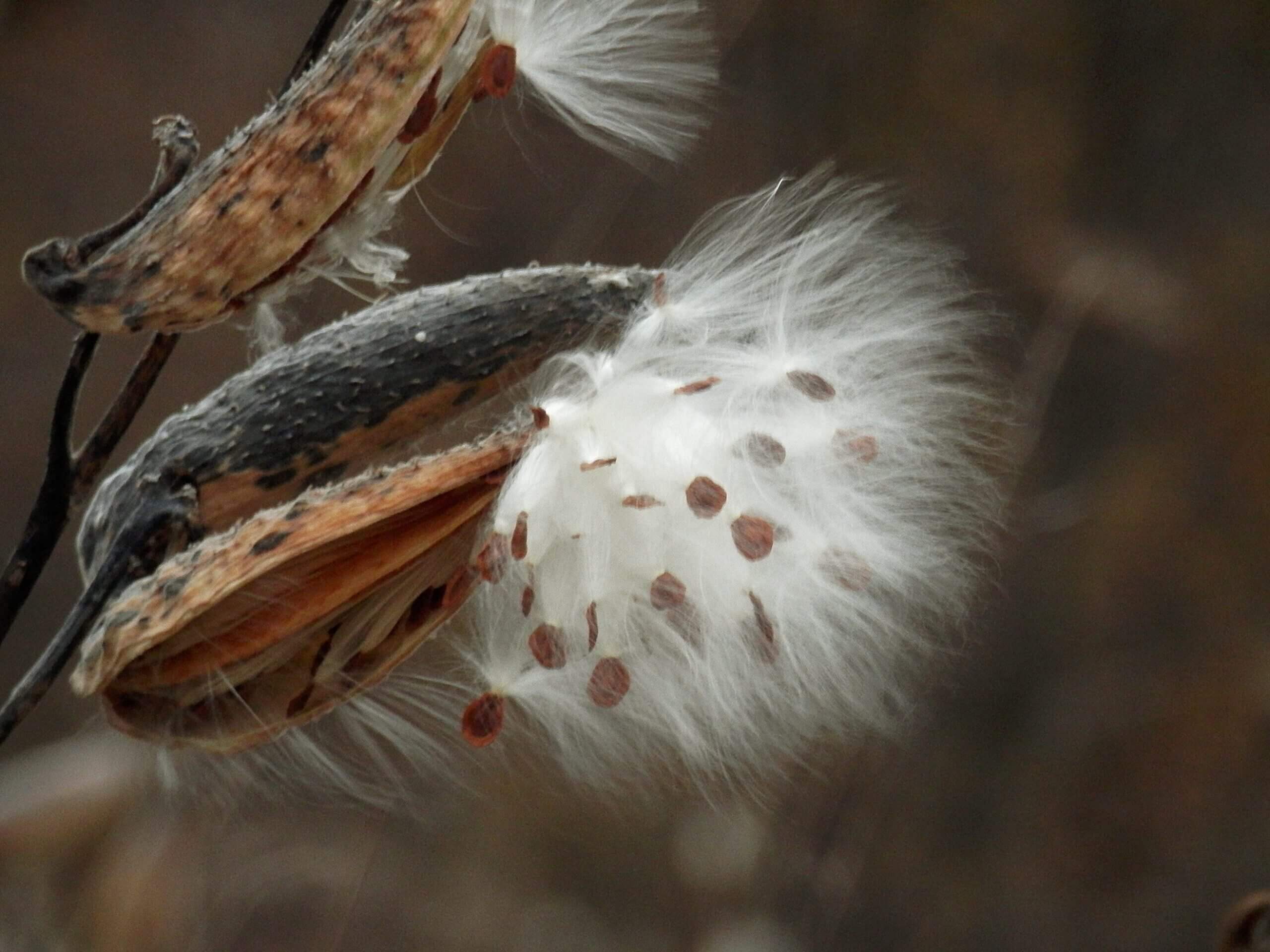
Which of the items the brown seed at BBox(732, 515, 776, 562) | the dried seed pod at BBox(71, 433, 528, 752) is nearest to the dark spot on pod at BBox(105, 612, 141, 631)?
the dried seed pod at BBox(71, 433, 528, 752)

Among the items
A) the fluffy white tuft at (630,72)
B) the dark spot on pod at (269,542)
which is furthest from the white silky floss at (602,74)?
the dark spot on pod at (269,542)

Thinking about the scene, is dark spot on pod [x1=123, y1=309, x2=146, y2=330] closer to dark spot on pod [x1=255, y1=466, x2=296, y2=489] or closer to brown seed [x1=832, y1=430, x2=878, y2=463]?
dark spot on pod [x1=255, y1=466, x2=296, y2=489]

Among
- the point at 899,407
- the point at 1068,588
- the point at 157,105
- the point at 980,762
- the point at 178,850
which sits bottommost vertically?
the point at 980,762

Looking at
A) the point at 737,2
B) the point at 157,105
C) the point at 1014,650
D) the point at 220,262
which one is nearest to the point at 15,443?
the point at 157,105

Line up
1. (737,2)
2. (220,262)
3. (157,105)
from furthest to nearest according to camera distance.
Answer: (157,105), (737,2), (220,262)

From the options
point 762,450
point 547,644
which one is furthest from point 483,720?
point 762,450

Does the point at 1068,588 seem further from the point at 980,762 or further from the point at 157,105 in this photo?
the point at 157,105

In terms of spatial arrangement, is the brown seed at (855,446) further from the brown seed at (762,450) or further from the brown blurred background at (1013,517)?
the brown blurred background at (1013,517)

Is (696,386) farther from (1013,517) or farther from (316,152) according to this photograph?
(1013,517)
